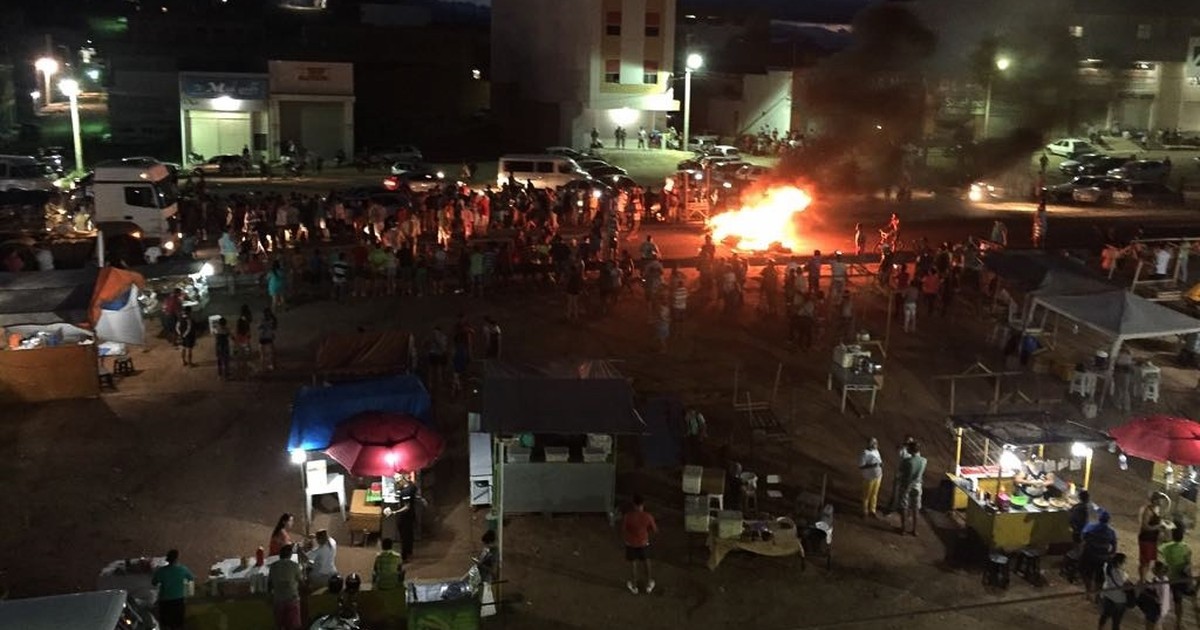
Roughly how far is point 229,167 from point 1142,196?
111 feet

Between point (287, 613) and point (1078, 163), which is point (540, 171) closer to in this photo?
point (1078, 163)

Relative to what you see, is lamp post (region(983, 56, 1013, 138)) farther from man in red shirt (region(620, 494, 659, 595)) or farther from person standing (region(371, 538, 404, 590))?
person standing (region(371, 538, 404, 590))

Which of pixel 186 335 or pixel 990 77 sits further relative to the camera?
pixel 990 77

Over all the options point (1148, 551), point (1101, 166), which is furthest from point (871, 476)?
→ point (1101, 166)

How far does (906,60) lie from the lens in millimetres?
38562

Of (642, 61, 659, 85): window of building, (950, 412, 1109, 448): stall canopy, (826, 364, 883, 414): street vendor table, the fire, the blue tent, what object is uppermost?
(642, 61, 659, 85): window of building

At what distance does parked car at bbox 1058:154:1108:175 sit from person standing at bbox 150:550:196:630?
39.6 meters

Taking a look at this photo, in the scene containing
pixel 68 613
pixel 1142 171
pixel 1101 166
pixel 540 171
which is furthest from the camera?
pixel 1101 166

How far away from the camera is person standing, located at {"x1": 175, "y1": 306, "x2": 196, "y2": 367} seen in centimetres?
1744

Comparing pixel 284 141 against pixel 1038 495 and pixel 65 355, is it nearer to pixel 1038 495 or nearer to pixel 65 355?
pixel 65 355

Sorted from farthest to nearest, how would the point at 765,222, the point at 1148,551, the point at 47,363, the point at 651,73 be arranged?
the point at 651,73 < the point at 765,222 < the point at 47,363 < the point at 1148,551

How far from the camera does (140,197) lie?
25.0m

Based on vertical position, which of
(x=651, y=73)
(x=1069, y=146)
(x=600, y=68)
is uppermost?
(x=600, y=68)

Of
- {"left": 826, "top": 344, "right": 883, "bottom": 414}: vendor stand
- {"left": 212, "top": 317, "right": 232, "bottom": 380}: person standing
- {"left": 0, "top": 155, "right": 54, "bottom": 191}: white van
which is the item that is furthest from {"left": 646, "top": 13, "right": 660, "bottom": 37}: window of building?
{"left": 212, "top": 317, "right": 232, "bottom": 380}: person standing
